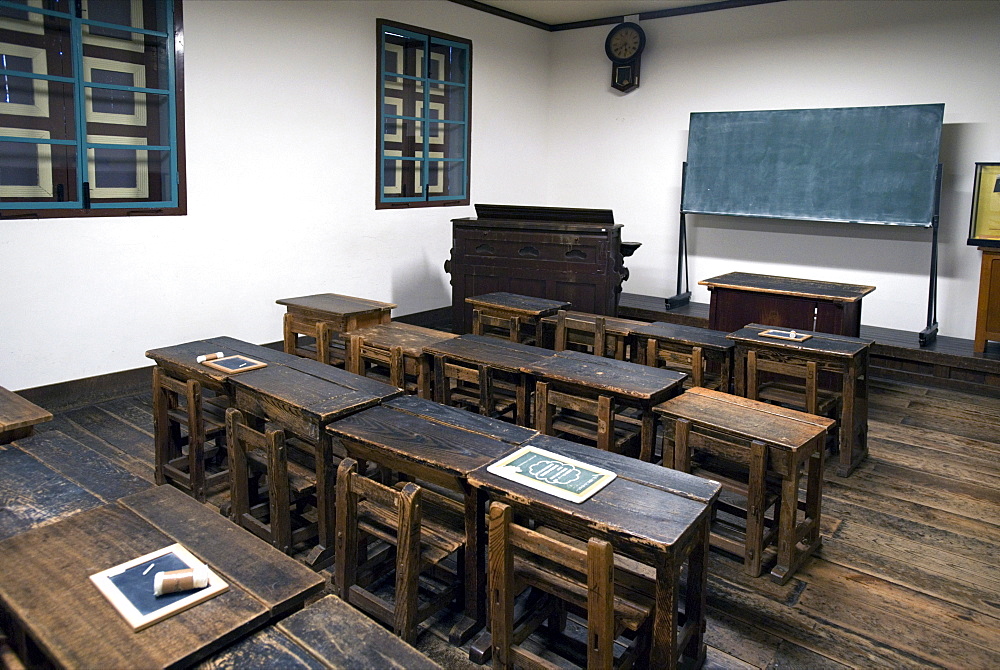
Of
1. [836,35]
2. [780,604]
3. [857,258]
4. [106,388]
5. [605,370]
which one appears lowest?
[780,604]

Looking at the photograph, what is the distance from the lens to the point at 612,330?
14.4ft

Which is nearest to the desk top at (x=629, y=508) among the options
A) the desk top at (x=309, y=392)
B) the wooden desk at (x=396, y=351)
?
the desk top at (x=309, y=392)

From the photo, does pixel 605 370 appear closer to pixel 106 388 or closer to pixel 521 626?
pixel 521 626

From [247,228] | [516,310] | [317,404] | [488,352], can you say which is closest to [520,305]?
[516,310]

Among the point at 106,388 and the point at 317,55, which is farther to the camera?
the point at 317,55

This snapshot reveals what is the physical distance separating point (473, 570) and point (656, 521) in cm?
71

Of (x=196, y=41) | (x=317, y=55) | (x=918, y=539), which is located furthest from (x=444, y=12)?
(x=918, y=539)

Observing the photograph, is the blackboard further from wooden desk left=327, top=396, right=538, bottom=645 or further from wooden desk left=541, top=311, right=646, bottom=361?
wooden desk left=327, top=396, right=538, bottom=645

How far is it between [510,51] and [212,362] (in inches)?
213

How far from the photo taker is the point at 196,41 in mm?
4785

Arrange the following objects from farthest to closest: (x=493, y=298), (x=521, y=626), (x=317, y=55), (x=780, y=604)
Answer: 1. (x=317, y=55)
2. (x=493, y=298)
3. (x=780, y=604)
4. (x=521, y=626)

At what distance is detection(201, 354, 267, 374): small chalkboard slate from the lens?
3.16 meters

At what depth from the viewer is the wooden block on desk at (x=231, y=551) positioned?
1.52 m

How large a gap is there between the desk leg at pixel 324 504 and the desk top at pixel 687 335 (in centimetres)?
206
